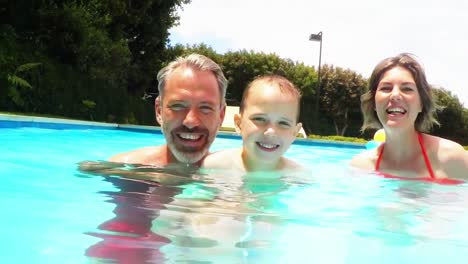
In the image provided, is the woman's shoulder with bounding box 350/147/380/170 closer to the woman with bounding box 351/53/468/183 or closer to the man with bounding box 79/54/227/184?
the woman with bounding box 351/53/468/183

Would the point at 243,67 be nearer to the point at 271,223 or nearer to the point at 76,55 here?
the point at 76,55

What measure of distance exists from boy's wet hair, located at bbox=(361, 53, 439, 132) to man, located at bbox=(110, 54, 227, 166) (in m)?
2.03

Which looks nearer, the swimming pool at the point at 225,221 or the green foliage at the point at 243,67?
the swimming pool at the point at 225,221

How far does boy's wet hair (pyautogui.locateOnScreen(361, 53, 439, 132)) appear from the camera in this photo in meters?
4.46

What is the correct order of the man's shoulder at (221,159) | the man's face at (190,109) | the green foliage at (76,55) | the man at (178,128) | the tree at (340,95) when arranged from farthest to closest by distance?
the tree at (340,95)
the green foliage at (76,55)
the man's shoulder at (221,159)
the man's face at (190,109)
the man at (178,128)

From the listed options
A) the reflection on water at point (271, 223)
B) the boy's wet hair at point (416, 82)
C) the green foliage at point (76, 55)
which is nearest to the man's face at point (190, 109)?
the reflection on water at point (271, 223)

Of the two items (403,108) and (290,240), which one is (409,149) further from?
(290,240)

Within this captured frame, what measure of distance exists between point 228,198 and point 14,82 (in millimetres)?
12584

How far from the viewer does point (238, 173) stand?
12.2 feet

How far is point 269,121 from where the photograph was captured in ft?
10.9

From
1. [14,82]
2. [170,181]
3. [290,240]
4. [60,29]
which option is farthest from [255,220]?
[60,29]

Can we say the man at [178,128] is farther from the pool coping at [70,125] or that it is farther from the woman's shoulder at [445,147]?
the pool coping at [70,125]

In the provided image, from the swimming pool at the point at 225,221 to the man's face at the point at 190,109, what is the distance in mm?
314

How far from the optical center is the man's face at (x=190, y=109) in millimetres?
Result: 2910
